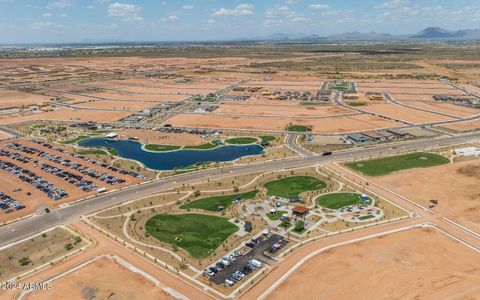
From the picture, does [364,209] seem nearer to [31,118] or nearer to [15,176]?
[15,176]

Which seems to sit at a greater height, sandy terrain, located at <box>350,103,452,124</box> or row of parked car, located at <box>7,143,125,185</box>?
sandy terrain, located at <box>350,103,452,124</box>

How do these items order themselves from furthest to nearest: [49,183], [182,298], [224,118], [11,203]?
[224,118], [49,183], [11,203], [182,298]

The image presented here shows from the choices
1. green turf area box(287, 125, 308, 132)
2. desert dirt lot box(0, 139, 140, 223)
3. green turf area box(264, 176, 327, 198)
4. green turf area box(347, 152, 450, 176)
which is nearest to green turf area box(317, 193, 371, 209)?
green turf area box(264, 176, 327, 198)

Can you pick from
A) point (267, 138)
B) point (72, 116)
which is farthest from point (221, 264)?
point (72, 116)

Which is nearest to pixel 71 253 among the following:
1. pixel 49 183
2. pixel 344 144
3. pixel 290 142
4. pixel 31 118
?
pixel 49 183

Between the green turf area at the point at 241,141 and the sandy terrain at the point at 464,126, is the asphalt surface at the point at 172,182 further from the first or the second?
the green turf area at the point at 241,141

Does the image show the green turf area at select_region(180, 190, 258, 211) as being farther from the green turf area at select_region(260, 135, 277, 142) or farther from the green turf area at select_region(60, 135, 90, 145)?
the green turf area at select_region(60, 135, 90, 145)

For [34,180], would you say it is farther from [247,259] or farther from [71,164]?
[247,259]
